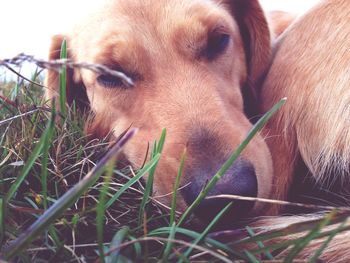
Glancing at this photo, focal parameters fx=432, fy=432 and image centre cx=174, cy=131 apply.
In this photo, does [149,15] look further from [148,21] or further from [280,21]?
[280,21]

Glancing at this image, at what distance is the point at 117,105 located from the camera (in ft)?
6.34

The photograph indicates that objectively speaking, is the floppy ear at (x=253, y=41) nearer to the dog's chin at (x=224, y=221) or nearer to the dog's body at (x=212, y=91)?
the dog's body at (x=212, y=91)

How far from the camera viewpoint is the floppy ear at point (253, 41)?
2115 millimetres

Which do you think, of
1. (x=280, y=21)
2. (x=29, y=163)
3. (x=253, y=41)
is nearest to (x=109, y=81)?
(x=253, y=41)

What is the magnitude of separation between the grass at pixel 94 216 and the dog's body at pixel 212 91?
0.52 ft

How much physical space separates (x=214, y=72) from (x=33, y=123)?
2.59 feet

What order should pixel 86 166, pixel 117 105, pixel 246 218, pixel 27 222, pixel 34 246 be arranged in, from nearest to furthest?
pixel 34 246, pixel 27 222, pixel 246 218, pixel 86 166, pixel 117 105

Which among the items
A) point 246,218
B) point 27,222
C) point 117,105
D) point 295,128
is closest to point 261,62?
point 295,128

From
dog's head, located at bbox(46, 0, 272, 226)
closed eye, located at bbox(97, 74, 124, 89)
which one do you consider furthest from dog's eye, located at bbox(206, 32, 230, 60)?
closed eye, located at bbox(97, 74, 124, 89)

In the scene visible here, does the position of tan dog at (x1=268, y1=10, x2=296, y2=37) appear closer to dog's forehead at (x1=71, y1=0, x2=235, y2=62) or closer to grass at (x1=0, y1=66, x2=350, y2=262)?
dog's forehead at (x1=71, y1=0, x2=235, y2=62)

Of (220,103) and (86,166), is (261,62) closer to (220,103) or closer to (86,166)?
(220,103)

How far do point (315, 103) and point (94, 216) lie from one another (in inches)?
36.8

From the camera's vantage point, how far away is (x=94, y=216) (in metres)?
1.22

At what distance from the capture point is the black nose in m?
1.19
